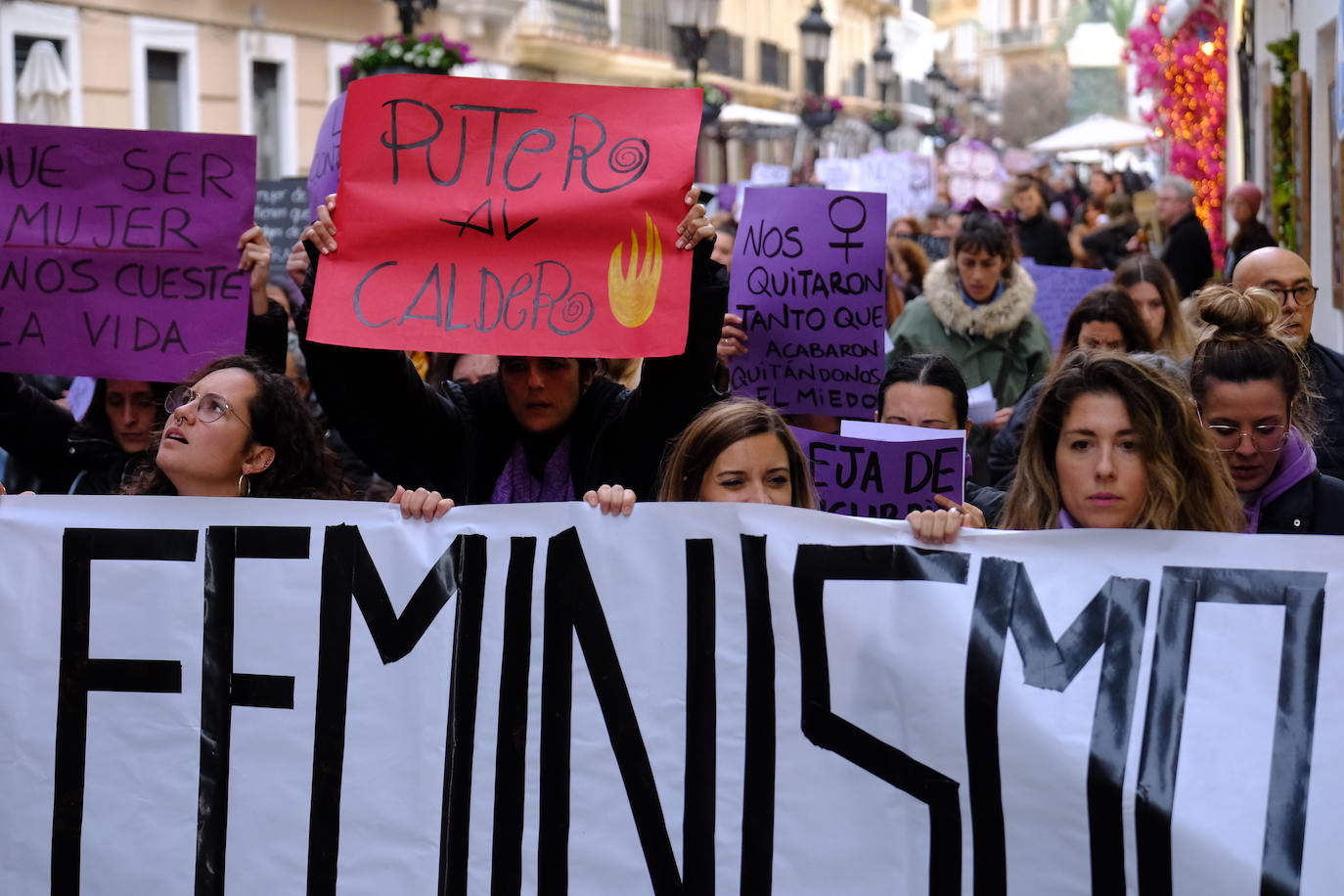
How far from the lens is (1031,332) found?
22.6 feet

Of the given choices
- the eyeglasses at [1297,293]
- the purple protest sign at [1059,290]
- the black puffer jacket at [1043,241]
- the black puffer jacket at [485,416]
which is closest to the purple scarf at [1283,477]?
the black puffer jacket at [485,416]

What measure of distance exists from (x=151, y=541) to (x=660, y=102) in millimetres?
1350

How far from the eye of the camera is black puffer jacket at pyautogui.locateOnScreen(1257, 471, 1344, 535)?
377cm

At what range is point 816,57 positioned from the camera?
2066 cm

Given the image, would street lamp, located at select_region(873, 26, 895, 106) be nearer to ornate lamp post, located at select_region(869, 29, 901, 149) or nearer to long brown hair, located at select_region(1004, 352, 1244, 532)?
ornate lamp post, located at select_region(869, 29, 901, 149)

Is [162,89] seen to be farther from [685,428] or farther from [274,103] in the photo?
[685,428]

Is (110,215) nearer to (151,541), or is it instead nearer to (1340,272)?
(151,541)

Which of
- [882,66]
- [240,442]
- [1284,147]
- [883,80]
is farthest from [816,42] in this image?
[240,442]

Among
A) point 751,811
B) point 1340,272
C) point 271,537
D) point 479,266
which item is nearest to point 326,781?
point 271,537

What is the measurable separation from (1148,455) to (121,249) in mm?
2511

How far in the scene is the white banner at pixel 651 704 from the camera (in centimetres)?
304

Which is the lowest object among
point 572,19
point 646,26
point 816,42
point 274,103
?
point 274,103

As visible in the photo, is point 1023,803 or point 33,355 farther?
point 33,355

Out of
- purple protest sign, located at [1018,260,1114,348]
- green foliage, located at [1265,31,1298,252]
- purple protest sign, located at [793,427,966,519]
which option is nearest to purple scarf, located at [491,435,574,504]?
purple protest sign, located at [793,427,966,519]
